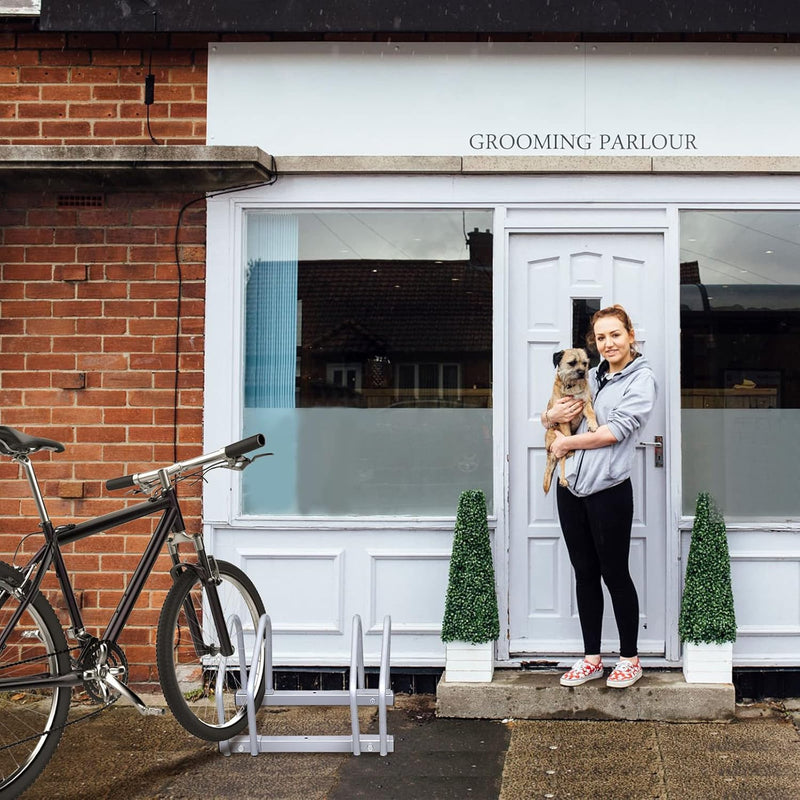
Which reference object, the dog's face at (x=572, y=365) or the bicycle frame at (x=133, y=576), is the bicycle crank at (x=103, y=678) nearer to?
the bicycle frame at (x=133, y=576)

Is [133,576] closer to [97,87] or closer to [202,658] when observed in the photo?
[202,658]

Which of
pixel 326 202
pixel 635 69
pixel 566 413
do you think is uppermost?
pixel 635 69

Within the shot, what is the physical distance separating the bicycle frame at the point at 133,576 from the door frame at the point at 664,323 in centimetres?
167

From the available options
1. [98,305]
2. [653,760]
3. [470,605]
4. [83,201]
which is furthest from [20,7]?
[653,760]

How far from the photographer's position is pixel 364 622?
17.0ft

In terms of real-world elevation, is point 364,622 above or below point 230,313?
below

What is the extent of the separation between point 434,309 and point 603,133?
1351 mm

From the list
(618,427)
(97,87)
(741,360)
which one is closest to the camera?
(618,427)

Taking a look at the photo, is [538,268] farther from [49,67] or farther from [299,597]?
[49,67]

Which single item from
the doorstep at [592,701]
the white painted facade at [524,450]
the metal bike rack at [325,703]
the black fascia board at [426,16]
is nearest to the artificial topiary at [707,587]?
the doorstep at [592,701]

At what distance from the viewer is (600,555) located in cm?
459

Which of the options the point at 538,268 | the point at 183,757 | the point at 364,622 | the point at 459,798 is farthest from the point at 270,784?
the point at 538,268

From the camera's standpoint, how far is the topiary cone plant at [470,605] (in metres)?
4.71

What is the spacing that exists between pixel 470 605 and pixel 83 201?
312cm
